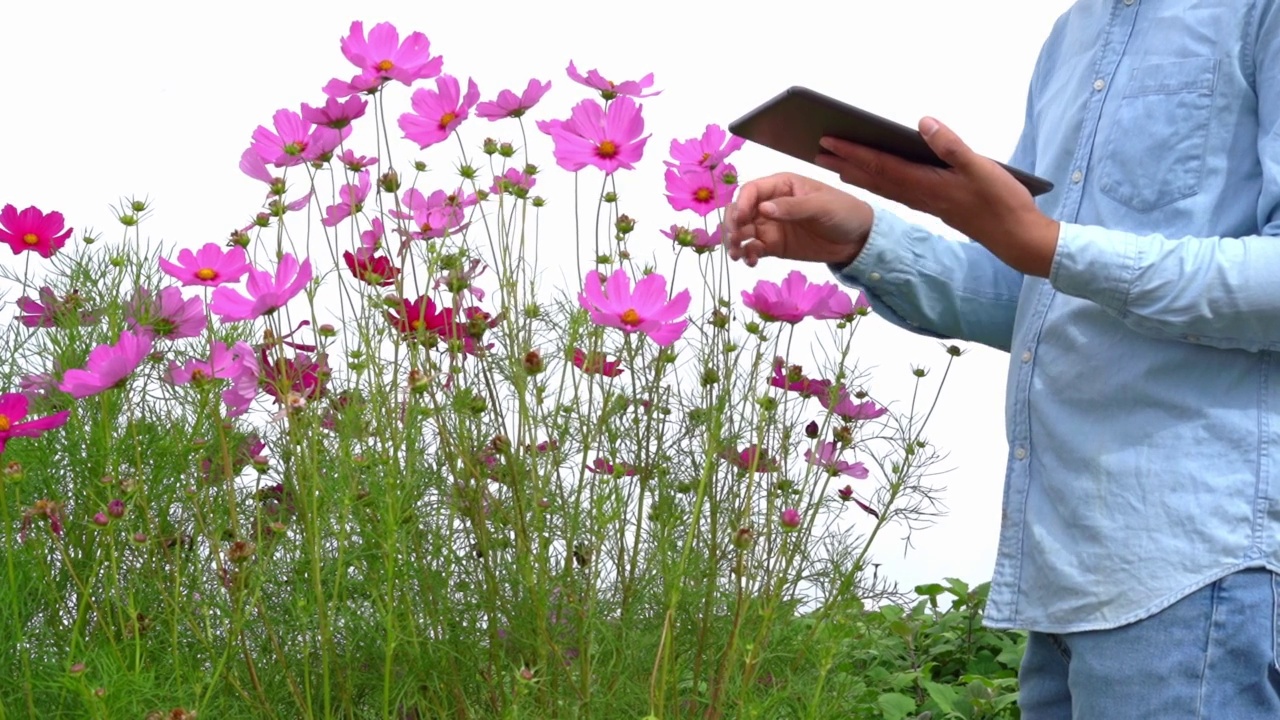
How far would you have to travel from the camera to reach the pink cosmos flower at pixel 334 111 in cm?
133

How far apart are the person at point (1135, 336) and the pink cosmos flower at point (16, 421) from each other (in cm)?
55

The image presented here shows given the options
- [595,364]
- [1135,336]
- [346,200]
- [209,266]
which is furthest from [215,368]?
[1135,336]

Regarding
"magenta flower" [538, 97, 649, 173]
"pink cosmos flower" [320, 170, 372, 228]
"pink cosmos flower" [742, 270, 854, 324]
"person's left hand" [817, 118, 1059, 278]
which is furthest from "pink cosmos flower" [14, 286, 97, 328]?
"person's left hand" [817, 118, 1059, 278]

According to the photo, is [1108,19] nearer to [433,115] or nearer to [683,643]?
[433,115]

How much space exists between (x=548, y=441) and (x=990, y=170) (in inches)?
20.7

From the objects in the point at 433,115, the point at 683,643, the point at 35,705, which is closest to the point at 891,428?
the point at 683,643

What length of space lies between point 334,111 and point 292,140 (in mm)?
64

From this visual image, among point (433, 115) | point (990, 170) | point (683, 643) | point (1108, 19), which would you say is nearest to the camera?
point (990, 170)

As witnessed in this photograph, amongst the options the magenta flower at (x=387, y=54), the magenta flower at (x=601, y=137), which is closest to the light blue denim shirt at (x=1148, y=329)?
the magenta flower at (x=601, y=137)

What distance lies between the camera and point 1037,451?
1.21 metres

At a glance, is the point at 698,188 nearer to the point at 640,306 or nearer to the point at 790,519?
the point at 640,306

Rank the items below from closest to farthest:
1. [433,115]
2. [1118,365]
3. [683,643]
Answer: [1118,365] < [433,115] < [683,643]

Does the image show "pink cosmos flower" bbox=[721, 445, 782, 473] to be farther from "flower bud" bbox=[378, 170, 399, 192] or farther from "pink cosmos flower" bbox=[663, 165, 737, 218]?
"flower bud" bbox=[378, 170, 399, 192]

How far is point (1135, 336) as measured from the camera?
1131 mm
